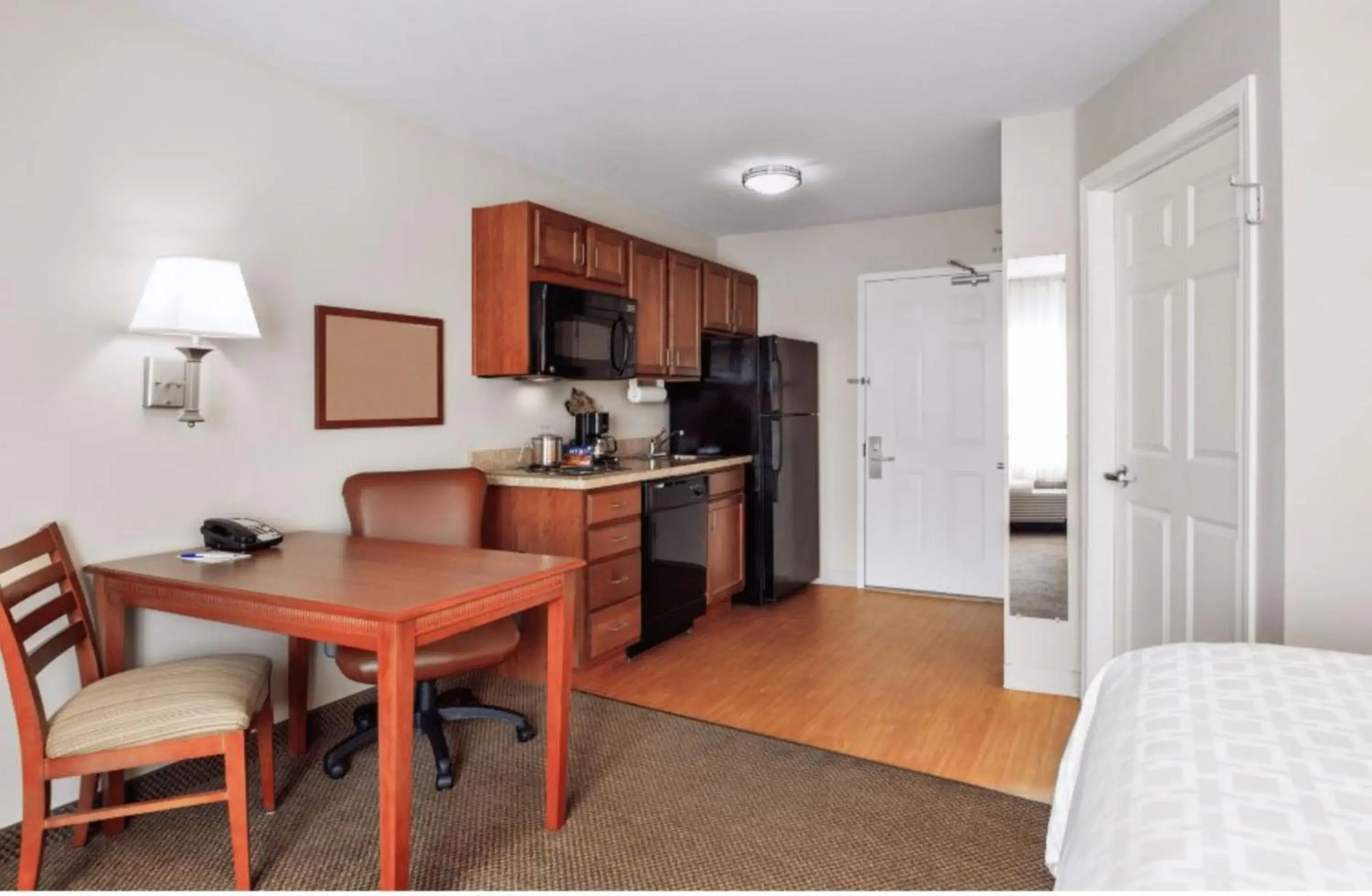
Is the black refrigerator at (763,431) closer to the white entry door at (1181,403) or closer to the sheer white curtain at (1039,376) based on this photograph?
the sheer white curtain at (1039,376)

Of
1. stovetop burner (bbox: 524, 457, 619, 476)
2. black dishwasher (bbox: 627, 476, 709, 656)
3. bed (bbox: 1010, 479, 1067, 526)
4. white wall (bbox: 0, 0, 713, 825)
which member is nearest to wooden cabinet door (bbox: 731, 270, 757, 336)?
black dishwasher (bbox: 627, 476, 709, 656)

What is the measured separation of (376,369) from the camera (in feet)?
10.1

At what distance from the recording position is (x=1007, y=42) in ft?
8.52

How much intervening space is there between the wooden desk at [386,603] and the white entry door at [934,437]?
3.33m

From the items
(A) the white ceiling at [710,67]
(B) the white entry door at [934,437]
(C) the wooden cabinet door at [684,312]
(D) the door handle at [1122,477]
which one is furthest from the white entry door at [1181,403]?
(C) the wooden cabinet door at [684,312]

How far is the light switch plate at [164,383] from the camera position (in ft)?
7.70

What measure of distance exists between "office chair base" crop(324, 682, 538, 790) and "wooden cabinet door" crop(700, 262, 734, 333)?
2683 mm

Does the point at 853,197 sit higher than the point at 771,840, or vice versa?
the point at 853,197

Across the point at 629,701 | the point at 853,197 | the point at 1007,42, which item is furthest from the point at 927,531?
Result: the point at 1007,42

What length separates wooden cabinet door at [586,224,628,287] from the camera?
377 centimetres

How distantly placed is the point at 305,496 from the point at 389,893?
65.2 inches

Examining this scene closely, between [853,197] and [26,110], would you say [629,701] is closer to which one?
[26,110]

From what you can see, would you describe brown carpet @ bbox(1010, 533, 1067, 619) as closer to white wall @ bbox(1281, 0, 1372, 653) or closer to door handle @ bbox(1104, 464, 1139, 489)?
door handle @ bbox(1104, 464, 1139, 489)

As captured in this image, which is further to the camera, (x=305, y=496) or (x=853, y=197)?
(x=853, y=197)
